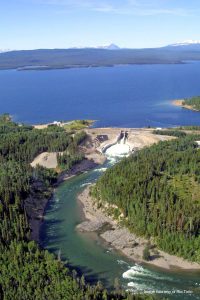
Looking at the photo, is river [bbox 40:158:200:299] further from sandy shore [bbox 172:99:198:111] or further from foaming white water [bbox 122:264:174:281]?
sandy shore [bbox 172:99:198:111]

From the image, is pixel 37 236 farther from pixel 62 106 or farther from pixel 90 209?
→ pixel 62 106

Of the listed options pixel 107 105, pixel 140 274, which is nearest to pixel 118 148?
pixel 140 274

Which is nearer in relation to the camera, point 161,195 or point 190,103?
point 161,195

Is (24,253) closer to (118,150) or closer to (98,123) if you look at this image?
(118,150)

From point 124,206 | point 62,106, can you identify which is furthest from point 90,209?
point 62,106

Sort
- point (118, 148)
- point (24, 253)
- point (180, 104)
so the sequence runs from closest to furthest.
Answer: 1. point (24, 253)
2. point (118, 148)
3. point (180, 104)

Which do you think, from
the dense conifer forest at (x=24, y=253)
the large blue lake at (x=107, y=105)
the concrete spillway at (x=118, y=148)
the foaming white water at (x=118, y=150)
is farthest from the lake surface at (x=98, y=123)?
the concrete spillway at (x=118, y=148)
